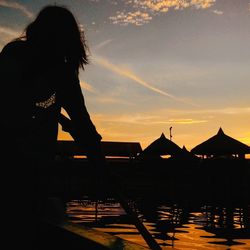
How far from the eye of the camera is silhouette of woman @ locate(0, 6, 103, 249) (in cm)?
174

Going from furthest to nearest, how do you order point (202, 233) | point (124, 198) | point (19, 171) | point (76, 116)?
point (202, 233)
point (124, 198)
point (76, 116)
point (19, 171)

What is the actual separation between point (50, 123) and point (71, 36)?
0.45m

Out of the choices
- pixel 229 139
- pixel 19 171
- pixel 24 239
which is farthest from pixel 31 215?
pixel 229 139

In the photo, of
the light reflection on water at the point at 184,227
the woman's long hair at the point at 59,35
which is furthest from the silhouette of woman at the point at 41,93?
the light reflection on water at the point at 184,227

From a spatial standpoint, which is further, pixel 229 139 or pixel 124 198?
pixel 229 139

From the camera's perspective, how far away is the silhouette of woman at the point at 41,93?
1.74 m

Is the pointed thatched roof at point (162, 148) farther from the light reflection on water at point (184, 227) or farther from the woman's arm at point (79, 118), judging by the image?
the woman's arm at point (79, 118)

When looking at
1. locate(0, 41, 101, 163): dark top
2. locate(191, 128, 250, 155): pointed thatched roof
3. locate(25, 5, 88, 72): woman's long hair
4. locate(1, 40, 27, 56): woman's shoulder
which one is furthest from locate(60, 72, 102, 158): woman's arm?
locate(191, 128, 250, 155): pointed thatched roof

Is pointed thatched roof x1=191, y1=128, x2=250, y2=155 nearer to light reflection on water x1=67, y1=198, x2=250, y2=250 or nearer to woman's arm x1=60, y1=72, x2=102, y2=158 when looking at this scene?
light reflection on water x1=67, y1=198, x2=250, y2=250

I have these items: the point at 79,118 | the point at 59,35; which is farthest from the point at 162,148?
the point at 59,35

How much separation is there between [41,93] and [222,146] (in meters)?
17.6

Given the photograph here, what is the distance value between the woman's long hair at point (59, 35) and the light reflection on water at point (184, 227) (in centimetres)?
338

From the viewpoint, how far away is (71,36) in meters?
2.01

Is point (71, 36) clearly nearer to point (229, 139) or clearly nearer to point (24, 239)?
point (24, 239)
